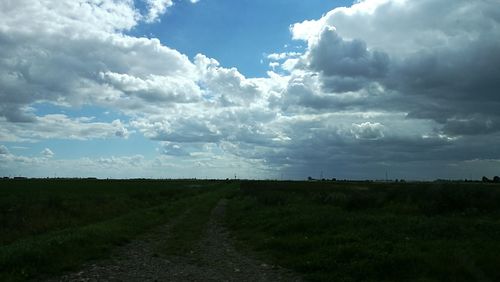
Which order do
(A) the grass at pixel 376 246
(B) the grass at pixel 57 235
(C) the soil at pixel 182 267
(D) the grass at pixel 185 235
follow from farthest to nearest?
(D) the grass at pixel 185 235, (B) the grass at pixel 57 235, (C) the soil at pixel 182 267, (A) the grass at pixel 376 246

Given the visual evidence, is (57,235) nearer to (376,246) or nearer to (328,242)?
(328,242)

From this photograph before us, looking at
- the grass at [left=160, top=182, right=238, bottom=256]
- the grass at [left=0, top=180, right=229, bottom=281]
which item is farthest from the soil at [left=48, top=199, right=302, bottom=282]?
the grass at [left=0, top=180, right=229, bottom=281]

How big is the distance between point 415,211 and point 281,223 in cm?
1061

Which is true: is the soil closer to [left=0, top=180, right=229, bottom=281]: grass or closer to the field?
the field

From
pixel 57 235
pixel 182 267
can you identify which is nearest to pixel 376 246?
pixel 182 267

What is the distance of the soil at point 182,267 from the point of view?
41.7 ft

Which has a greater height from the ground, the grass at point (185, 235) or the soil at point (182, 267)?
the grass at point (185, 235)

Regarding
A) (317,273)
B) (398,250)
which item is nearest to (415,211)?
(398,250)

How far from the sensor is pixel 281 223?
22422mm

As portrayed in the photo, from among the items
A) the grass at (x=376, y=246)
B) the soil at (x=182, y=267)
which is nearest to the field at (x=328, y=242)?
the grass at (x=376, y=246)

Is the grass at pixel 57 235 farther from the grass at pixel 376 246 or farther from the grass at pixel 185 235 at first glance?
the grass at pixel 376 246

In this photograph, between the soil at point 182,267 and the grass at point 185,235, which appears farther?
the grass at point 185,235

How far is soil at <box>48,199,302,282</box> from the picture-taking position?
500 inches

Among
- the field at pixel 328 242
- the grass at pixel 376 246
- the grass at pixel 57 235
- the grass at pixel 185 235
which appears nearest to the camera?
the grass at pixel 376 246
